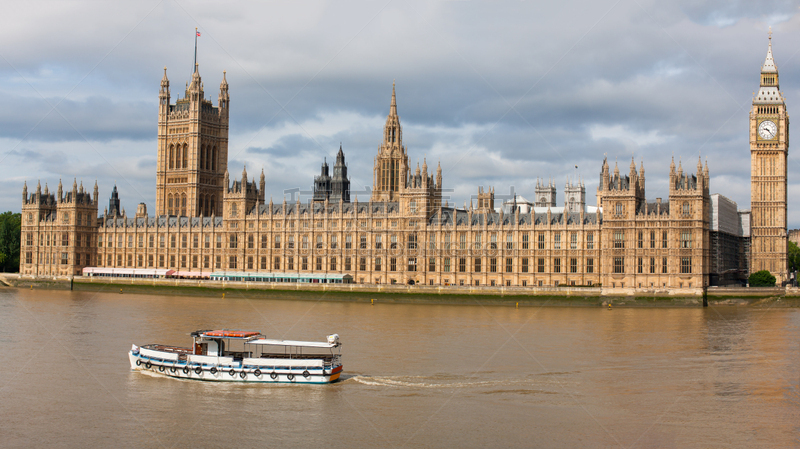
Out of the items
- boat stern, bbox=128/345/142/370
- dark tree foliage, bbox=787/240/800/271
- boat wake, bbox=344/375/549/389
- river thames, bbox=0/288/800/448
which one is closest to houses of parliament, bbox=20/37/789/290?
dark tree foliage, bbox=787/240/800/271

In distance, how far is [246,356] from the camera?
143 ft

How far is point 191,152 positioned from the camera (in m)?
144

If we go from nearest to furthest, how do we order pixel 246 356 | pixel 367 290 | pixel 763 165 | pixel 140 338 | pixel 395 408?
1. pixel 395 408
2. pixel 246 356
3. pixel 140 338
4. pixel 367 290
5. pixel 763 165

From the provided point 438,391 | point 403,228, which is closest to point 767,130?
point 403,228

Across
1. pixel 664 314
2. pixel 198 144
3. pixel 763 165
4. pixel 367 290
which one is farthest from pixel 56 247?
pixel 763 165

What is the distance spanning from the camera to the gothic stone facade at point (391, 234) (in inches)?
3575

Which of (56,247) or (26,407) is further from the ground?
(56,247)

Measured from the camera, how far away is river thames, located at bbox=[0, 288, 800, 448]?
32.0m

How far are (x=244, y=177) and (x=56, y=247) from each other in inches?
1317

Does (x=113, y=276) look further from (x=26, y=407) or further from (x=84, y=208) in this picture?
(x=26, y=407)

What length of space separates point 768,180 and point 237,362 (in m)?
91.2

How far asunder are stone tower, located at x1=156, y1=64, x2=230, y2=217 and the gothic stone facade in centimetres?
31

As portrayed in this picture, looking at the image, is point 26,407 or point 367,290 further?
point 367,290

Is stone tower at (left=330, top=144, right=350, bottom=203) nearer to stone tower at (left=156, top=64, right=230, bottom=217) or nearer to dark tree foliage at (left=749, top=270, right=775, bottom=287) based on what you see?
stone tower at (left=156, top=64, right=230, bottom=217)
